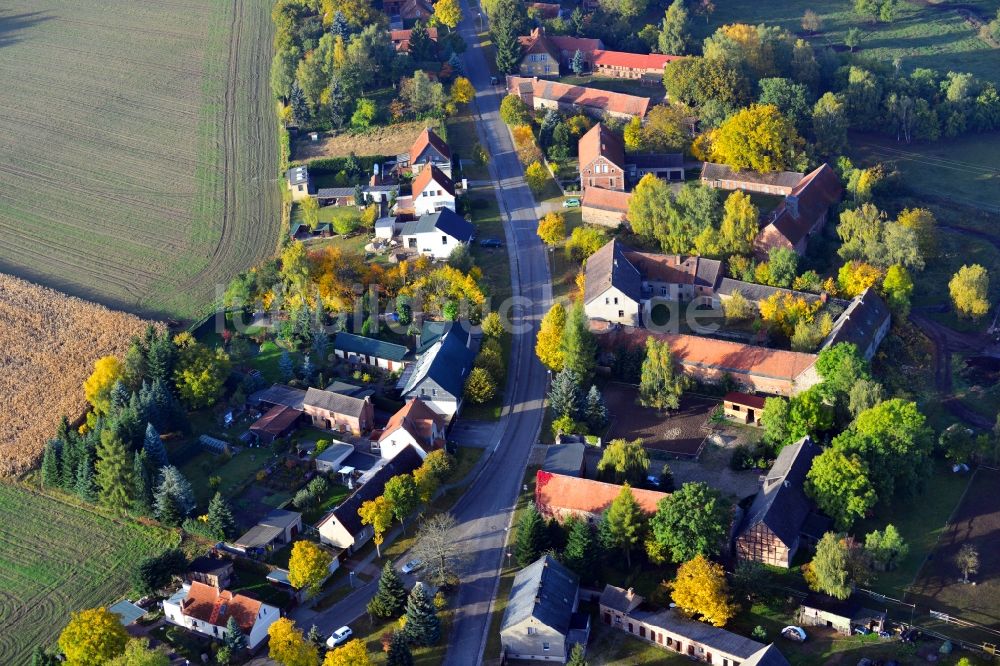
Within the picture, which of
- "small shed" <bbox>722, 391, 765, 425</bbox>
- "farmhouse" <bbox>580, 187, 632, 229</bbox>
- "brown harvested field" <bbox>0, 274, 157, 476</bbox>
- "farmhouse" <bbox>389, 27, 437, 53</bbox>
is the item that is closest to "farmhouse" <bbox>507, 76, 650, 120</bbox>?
"farmhouse" <bbox>389, 27, 437, 53</bbox>

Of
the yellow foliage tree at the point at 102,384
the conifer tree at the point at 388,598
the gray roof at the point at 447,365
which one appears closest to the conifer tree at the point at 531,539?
the conifer tree at the point at 388,598

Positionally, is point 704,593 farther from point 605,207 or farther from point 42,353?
point 42,353

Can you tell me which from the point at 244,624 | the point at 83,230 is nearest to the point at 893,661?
the point at 244,624

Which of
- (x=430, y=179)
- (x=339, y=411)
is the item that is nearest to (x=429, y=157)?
(x=430, y=179)

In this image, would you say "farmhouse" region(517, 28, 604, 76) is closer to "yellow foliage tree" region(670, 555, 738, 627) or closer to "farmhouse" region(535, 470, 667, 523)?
"farmhouse" region(535, 470, 667, 523)

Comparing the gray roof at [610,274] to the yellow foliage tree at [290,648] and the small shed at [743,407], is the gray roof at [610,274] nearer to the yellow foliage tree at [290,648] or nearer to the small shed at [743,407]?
the small shed at [743,407]

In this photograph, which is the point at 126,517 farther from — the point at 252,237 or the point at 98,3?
the point at 98,3

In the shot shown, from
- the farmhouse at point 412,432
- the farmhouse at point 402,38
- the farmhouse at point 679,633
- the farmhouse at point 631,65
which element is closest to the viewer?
the farmhouse at point 679,633
